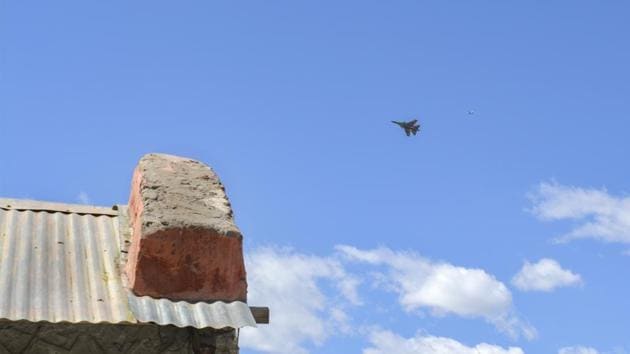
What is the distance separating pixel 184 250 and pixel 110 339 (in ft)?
2.99

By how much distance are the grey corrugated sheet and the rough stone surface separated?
0.31 meters

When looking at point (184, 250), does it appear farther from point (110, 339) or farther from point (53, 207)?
point (53, 207)

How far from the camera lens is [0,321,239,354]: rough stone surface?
239 inches

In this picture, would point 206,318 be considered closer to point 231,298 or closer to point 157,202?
point 231,298


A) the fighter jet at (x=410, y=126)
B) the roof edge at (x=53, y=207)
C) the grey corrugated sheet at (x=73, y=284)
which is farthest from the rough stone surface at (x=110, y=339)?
the fighter jet at (x=410, y=126)

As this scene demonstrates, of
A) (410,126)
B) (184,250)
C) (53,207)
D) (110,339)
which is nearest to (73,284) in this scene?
(110,339)

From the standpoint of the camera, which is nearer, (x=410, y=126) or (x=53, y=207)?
(x=53, y=207)

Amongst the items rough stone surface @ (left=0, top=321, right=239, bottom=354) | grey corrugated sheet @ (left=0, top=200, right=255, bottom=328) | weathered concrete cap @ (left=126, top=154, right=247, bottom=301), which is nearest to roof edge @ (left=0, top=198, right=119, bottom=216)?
grey corrugated sheet @ (left=0, top=200, right=255, bottom=328)

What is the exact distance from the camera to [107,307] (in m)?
5.93

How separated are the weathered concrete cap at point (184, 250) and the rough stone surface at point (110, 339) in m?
0.36

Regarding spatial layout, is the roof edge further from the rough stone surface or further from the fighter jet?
the fighter jet

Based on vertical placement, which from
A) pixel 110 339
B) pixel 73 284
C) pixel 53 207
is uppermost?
pixel 53 207

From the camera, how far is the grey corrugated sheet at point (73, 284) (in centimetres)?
577

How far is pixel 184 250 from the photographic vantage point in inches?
245
